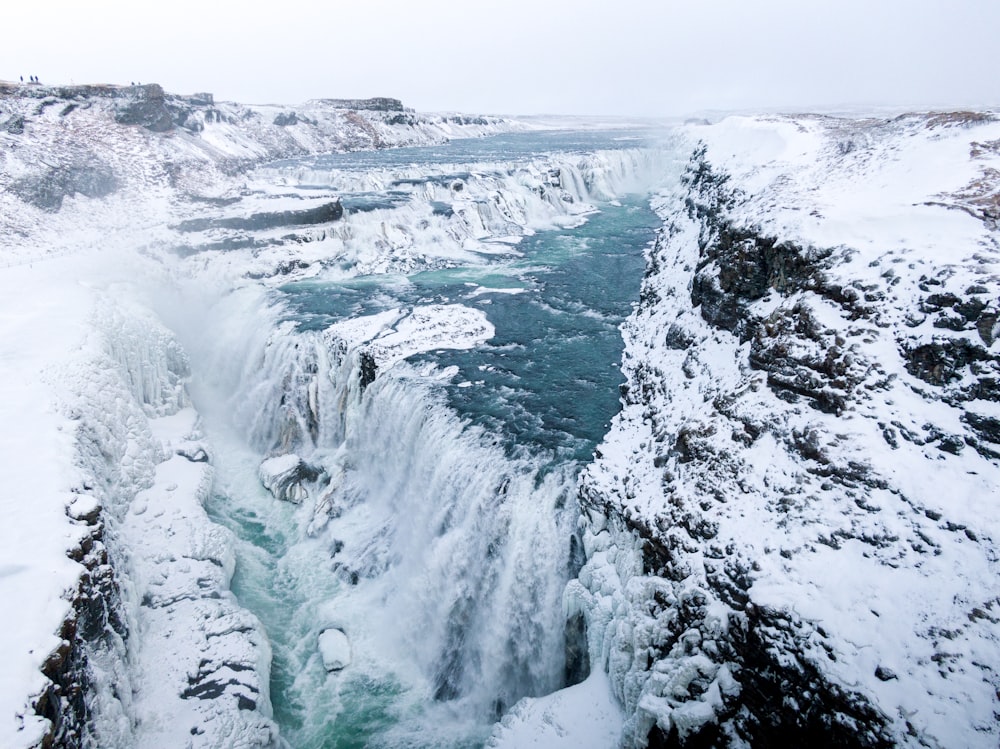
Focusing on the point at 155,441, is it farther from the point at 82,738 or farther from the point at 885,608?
the point at 885,608

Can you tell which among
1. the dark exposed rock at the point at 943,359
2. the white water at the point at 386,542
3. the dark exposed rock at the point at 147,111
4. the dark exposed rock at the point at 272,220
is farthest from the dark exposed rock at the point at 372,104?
the dark exposed rock at the point at 943,359

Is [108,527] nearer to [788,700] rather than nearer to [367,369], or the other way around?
[367,369]

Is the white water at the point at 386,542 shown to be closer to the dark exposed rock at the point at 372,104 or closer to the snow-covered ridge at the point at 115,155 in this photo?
the snow-covered ridge at the point at 115,155

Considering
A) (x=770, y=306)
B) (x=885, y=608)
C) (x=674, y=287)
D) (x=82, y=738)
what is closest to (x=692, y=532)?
(x=885, y=608)

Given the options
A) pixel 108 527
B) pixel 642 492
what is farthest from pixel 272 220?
pixel 642 492

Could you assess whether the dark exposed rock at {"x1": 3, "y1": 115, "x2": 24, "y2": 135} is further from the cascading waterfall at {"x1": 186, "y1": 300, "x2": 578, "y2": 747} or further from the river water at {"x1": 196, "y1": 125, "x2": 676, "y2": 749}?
the cascading waterfall at {"x1": 186, "y1": 300, "x2": 578, "y2": 747}

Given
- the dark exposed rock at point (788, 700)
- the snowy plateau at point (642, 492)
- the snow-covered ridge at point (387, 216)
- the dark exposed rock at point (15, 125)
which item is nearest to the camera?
the dark exposed rock at point (788, 700)
